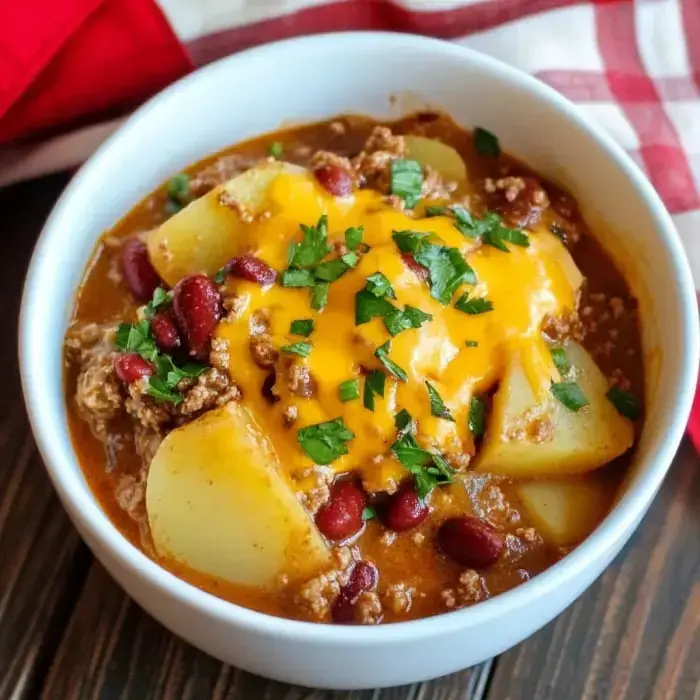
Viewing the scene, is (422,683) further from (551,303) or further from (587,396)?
(551,303)

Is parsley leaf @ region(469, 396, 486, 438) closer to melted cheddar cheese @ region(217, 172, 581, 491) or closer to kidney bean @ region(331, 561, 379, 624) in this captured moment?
melted cheddar cheese @ region(217, 172, 581, 491)

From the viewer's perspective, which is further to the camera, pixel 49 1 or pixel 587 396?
pixel 49 1

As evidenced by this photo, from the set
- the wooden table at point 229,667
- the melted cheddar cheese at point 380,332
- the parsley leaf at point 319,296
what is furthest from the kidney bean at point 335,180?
the wooden table at point 229,667

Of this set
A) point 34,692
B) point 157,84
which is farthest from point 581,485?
point 157,84

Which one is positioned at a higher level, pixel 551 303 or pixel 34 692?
pixel 551 303

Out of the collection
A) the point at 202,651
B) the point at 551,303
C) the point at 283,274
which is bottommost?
the point at 202,651

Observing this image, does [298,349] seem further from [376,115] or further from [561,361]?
[376,115]

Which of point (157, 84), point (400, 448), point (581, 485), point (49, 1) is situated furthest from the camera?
point (157, 84)
